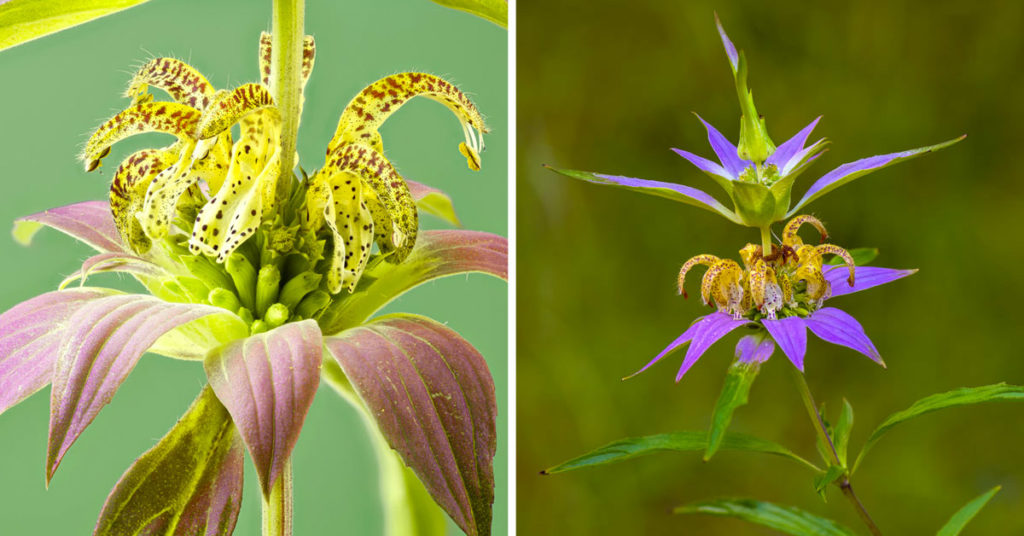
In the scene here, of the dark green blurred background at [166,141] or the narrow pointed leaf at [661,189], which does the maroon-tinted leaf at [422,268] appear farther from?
the narrow pointed leaf at [661,189]

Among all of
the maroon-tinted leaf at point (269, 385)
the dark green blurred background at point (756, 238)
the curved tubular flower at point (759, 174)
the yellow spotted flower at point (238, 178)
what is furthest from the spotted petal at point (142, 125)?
the dark green blurred background at point (756, 238)

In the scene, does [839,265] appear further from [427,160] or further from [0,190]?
[0,190]

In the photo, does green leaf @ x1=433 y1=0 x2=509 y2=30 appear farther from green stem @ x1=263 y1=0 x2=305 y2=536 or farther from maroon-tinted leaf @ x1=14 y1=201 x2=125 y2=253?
maroon-tinted leaf @ x1=14 y1=201 x2=125 y2=253

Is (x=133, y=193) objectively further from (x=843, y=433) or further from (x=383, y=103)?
(x=843, y=433)

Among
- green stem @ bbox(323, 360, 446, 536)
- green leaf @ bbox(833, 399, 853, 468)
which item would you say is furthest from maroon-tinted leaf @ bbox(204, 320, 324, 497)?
green leaf @ bbox(833, 399, 853, 468)

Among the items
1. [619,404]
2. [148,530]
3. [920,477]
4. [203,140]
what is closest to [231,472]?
[148,530]

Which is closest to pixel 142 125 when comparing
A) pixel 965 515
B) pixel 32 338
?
pixel 32 338
